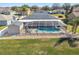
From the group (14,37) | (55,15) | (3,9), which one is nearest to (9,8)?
(3,9)

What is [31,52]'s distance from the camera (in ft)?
9.33

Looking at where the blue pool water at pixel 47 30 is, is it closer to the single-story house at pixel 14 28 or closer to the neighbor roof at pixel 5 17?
the single-story house at pixel 14 28

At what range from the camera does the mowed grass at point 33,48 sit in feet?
9.29

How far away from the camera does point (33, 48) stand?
2844mm

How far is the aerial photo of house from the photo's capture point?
2.83 meters

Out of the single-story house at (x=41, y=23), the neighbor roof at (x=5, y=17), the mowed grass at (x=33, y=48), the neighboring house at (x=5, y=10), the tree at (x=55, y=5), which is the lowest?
the mowed grass at (x=33, y=48)

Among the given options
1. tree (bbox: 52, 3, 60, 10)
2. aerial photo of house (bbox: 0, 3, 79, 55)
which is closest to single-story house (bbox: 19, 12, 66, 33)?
aerial photo of house (bbox: 0, 3, 79, 55)

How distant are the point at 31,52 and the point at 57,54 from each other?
0.29 m

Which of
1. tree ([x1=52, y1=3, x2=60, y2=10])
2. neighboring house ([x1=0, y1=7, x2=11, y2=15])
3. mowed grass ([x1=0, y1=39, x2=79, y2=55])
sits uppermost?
tree ([x1=52, y1=3, x2=60, y2=10])

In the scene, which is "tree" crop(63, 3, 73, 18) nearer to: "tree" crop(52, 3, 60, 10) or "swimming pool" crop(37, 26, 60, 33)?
"tree" crop(52, 3, 60, 10)

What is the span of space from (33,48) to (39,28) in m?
0.23

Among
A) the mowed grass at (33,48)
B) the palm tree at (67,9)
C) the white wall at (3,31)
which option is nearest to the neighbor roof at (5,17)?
the white wall at (3,31)

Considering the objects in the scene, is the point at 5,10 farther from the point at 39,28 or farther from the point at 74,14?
the point at 74,14

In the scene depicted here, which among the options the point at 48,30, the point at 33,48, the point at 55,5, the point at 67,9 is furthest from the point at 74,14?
the point at 33,48
